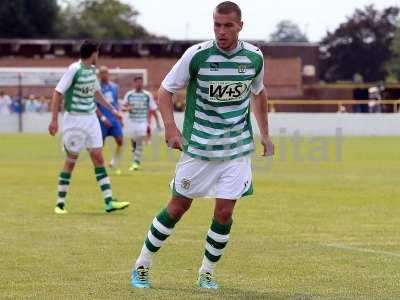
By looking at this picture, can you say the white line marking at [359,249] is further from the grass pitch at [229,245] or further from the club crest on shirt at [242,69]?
the club crest on shirt at [242,69]

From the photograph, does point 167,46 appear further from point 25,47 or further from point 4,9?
point 4,9

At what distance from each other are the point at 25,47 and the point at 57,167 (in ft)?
187

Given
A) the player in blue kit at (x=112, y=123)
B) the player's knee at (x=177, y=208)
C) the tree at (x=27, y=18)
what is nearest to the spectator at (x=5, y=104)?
the player in blue kit at (x=112, y=123)

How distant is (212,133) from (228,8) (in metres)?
1.01

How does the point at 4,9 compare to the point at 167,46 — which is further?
the point at 4,9

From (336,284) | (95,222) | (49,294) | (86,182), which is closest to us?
(49,294)

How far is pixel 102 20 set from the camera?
129750 mm

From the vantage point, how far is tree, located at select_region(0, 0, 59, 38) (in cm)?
9831

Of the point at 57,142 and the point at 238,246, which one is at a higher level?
the point at 238,246

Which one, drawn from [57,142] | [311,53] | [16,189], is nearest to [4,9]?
[311,53]

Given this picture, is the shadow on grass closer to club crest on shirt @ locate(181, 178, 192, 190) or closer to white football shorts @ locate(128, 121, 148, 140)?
club crest on shirt @ locate(181, 178, 192, 190)

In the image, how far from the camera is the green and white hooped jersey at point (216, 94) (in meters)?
9.02

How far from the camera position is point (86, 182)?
22.2 m

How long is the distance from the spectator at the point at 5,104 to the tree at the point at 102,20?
6533 cm
